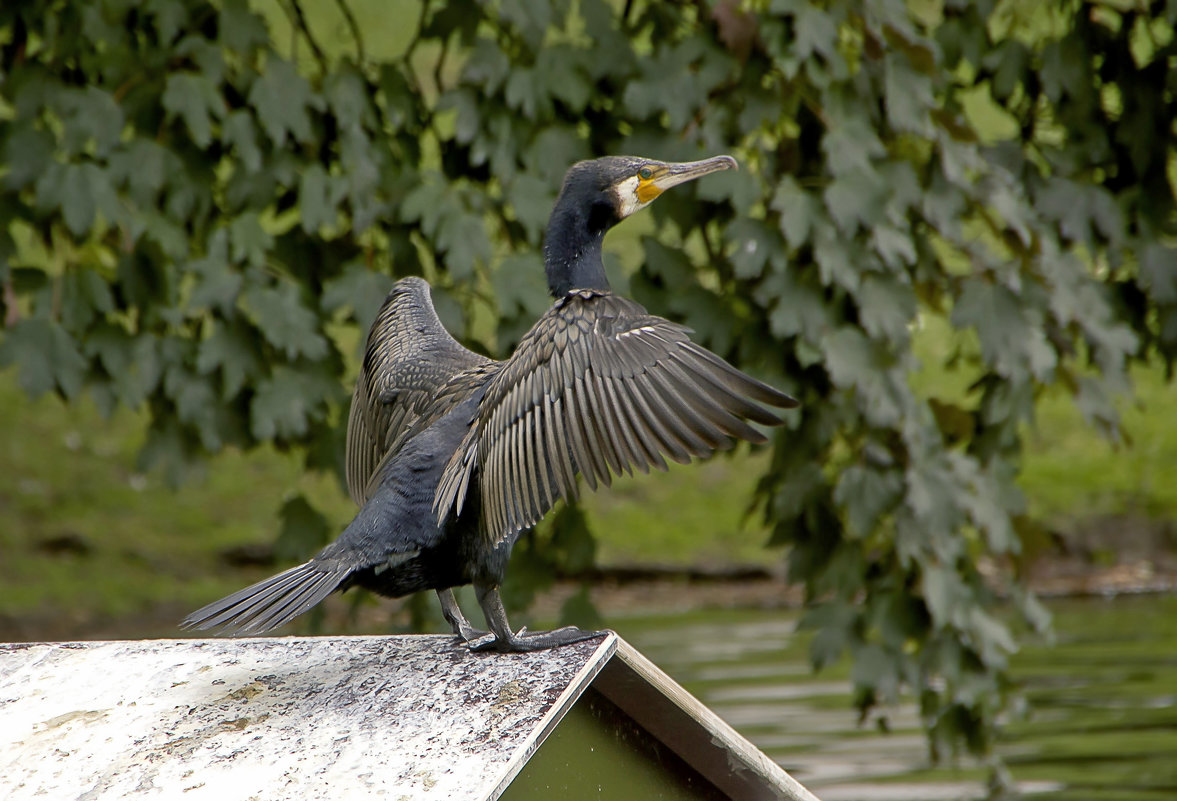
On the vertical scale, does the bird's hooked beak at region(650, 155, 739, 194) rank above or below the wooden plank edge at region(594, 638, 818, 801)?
above

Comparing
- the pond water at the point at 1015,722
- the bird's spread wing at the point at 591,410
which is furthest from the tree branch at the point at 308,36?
the pond water at the point at 1015,722

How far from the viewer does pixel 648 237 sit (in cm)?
394

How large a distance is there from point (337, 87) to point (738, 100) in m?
1.10

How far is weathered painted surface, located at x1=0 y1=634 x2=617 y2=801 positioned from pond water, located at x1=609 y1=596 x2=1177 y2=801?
2.48 meters

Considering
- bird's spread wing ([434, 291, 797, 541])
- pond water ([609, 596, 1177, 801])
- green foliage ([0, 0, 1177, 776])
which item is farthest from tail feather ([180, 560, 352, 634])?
pond water ([609, 596, 1177, 801])

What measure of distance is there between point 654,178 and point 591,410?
0.86 meters

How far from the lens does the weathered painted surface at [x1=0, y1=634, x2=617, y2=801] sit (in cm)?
203

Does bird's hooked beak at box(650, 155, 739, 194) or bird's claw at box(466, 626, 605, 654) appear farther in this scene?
bird's hooked beak at box(650, 155, 739, 194)

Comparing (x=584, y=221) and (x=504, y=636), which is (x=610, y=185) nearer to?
(x=584, y=221)

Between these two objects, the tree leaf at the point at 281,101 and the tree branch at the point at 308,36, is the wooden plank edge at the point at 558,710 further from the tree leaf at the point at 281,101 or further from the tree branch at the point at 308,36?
the tree branch at the point at 308,36

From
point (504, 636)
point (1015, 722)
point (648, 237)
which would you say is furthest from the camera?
point (1015, 722)

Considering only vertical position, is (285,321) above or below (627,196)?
below

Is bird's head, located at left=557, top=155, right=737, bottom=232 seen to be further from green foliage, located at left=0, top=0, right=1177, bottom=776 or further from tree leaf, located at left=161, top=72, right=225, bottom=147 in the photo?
tree leaf, located at left=161, top=72, right=225, bottom=147

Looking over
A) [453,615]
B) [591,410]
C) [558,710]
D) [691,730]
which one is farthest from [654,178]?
[558,710]
